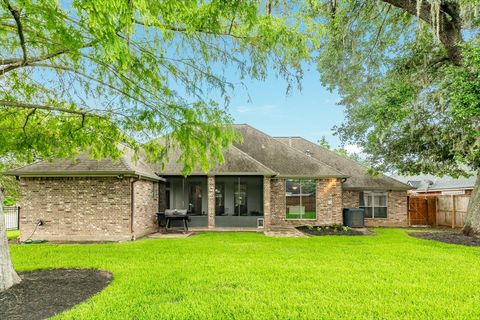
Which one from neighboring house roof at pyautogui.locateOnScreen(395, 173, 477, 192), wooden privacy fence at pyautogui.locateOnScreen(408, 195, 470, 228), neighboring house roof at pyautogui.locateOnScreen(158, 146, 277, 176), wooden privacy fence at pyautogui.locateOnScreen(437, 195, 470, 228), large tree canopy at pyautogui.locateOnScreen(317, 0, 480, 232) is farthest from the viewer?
neighboring house roof at pyautogui.locateOnScreen(395, 173, 477, 192)

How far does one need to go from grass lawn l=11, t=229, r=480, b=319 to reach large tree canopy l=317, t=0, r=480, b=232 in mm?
4280

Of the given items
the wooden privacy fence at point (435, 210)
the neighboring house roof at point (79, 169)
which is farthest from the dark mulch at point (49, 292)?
the wooden privacy fence at point (435, 210)

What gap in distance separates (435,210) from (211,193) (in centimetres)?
1434

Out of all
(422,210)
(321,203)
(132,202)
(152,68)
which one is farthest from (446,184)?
(152,68)

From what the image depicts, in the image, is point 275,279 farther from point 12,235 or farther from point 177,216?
point 12,235

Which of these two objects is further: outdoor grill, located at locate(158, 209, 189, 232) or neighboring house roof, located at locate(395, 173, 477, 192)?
neighboring house roof, located at locate(395, 173, 477, 192)

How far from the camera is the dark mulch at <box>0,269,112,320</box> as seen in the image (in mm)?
5176

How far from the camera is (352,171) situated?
2078 cm

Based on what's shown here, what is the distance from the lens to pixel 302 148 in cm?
2291

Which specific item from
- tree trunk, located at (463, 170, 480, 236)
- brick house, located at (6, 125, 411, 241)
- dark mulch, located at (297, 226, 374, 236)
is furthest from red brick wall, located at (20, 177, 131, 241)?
tree trunk, located at (463, 170, 480, 236)

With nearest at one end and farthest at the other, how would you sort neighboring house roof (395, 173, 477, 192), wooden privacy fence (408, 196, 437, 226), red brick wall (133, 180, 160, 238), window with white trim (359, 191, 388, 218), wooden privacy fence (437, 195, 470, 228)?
red brick wall (133, 180, 160, 238) < wooden privacy fence (437, 195, 470, 228) < window with white trim (359, 191, 388, 218) < wooden privacy fence (408, 196, 437, 226) < neighboring house roof (395, 173, 477, 192)

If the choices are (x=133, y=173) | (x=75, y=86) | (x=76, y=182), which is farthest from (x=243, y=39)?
(x=76, y=182)

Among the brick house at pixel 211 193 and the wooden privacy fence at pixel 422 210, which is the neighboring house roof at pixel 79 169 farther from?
the wooden privacy fence at pixel 422 210

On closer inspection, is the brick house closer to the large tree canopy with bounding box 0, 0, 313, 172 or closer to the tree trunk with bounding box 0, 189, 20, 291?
the large tree canopy with bounding box 0, 0, 313, 172
